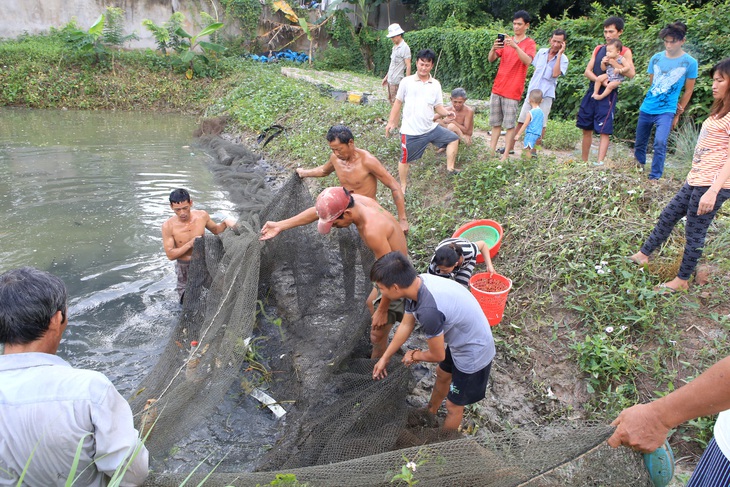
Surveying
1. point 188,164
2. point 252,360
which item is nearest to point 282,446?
point 252,360

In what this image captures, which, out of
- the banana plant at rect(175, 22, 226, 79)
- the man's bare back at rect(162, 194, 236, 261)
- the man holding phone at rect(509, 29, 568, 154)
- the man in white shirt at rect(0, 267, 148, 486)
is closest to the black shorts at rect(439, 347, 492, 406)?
the man in white shirt at rect(0, 267, 148, 486)

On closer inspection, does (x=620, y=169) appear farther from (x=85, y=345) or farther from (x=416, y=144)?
(x=85, y=345)

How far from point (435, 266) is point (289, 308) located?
1521 millimetres

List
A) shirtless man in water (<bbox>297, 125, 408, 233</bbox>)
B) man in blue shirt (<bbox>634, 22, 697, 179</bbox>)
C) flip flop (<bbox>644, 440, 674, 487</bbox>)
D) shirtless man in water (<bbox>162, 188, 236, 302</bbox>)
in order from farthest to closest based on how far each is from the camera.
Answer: man in blue shirt (<bbox>634, 22, 697, 179</bbox>), shirtless man in water (<bbox>162, 188, 236, 302</bbox>), shirtless man in water (<bbox>297, 125, 408, 233</bbox>), flip flop (<bbox>644, 440, 674, 487</bbox>)

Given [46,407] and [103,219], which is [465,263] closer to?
[46,407]

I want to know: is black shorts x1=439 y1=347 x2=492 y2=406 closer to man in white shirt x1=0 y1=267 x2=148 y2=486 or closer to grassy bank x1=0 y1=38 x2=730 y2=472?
grassy bank x1=0 y1=38 x2=730 y2=472

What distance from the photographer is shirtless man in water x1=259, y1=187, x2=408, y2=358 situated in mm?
3602

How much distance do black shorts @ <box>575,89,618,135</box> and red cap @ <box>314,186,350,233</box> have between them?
430 cm

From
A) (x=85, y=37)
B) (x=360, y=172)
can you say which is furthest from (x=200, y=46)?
(x=360, y=172)

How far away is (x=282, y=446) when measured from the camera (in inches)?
118

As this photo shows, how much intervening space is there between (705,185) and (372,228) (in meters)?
2.64

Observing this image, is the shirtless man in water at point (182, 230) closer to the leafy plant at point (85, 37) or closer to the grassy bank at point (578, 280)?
the grassy bank at point (578, 280)

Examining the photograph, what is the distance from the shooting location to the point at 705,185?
3762mm

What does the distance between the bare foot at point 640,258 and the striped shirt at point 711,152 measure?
0.79 metres
